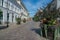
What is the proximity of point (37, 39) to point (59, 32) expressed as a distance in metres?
3.74

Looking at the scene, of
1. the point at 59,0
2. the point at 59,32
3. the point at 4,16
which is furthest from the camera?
the point at 4,16

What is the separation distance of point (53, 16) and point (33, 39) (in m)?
4.69

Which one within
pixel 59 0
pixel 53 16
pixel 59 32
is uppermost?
pixel 59 0

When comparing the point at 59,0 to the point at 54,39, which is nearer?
the point at 54,39

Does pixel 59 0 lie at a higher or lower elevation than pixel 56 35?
higher

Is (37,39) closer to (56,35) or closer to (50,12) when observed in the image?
(56,35)

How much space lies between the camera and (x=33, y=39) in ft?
45.5

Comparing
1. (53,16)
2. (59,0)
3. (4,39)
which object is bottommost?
(4,39)

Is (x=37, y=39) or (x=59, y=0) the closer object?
(x=37, y=39)

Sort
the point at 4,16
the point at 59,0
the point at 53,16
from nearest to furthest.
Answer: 1. the point at 53,16
2. the point at 59,0
3. the point at 4,16

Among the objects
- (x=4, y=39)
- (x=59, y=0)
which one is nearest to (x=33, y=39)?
(x=4, y=39)

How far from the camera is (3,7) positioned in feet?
133

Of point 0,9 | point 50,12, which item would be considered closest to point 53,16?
point 50,12

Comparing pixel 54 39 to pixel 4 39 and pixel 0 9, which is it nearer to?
pixel 4 39
